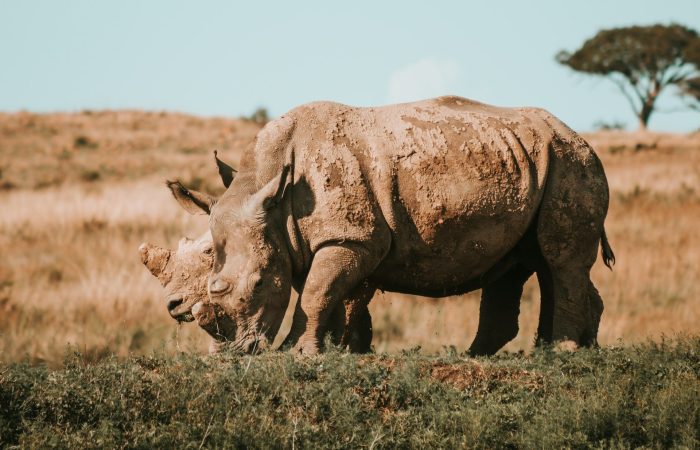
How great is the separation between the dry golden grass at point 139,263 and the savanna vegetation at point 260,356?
6cm

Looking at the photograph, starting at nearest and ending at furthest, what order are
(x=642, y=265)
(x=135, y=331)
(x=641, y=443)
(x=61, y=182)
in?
(x=641, y=443)
(x=135, y=331)
(x=642, y=265)
(x=61, y=182)

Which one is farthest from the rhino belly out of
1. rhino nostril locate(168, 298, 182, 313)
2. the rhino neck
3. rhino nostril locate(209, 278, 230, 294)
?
rhino nostril locate(168, 298, 182, 313)

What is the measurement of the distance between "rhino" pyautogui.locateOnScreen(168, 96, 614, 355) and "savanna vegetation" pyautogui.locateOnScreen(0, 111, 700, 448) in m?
0.68

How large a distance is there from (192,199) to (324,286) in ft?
5.72

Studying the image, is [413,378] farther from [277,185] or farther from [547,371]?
[277,185]

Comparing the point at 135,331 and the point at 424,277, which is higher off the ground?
the point at 424,277

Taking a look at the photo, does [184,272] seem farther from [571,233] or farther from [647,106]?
[647,106]

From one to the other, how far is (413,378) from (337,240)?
1.42 m

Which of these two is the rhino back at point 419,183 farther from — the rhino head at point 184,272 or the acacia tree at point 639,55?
the acacia tree at point 639,55

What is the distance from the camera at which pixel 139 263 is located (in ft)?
70.6

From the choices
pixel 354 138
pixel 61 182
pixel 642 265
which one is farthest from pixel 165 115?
pixel 354 138

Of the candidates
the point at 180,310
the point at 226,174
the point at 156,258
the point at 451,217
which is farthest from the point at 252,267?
the point at 451,217

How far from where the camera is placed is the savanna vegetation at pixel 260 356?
7953 millimetres

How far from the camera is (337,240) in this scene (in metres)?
9.33
